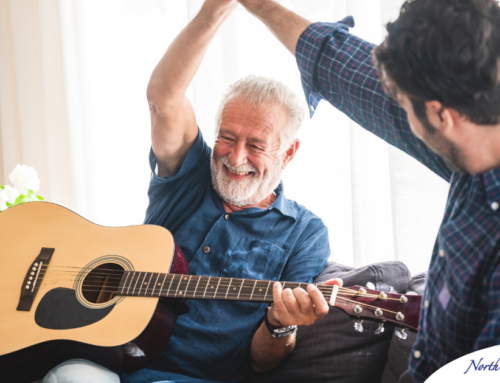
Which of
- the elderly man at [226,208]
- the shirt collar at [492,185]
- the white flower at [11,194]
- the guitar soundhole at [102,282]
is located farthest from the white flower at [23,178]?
the shirt collar at [492,185]

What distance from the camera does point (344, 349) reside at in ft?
4.02

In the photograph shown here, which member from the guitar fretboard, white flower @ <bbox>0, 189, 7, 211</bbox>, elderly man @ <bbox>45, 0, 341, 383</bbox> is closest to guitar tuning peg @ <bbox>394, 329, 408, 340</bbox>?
the guitar fretboard

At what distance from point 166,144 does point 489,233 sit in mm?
1057

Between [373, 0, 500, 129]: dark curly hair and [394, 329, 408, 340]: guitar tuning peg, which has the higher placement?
[373, 0, 500, 129]: dark curly hair

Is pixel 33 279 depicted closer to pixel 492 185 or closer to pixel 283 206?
pixel 283 206

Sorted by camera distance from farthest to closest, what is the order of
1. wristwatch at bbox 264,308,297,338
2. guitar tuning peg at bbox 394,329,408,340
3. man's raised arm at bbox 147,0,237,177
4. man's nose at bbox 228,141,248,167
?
man's nose at bbox 228,141,248,167 < man's raised arm at bbox 147,0,237,177 < wristwatch at bbox 264,308,297,338 < guitar tuning peg at bbox 394,329,408,340

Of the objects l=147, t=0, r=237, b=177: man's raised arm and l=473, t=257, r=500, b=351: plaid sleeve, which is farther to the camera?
l=147, t=0, r=237, b=177: man's raised arm

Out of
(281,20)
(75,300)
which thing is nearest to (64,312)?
(75,300)

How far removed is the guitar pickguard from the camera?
3.68ft

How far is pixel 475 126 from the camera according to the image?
64 centimetres

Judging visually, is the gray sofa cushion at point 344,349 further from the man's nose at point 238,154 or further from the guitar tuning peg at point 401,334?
the man's nose at point 238,154

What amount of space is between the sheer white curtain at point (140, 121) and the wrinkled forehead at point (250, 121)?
35 centimetres

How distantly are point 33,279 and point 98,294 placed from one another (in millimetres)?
179

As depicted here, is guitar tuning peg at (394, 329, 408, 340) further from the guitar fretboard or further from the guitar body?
the guitar body
